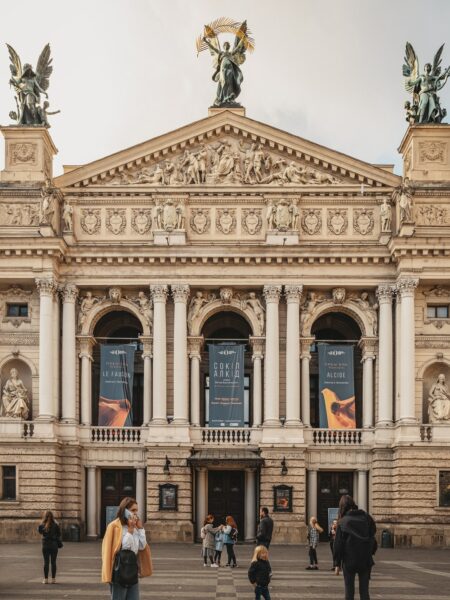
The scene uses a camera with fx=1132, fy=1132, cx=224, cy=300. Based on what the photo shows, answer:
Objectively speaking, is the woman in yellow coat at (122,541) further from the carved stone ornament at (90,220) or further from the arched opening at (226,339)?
the carved stone ornament at (90,220)

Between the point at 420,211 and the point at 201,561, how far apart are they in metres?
25.5

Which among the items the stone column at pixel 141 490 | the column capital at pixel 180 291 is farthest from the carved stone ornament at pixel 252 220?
Result: the stone column at pixel 141 490

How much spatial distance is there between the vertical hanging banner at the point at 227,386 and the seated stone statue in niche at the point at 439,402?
33.3 feet

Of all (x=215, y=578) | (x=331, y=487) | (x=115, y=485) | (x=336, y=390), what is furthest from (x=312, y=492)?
(x=215, y=578)

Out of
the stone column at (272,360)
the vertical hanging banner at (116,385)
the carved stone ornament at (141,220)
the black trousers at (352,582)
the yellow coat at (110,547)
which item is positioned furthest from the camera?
the carved stone ornament at (141,220)

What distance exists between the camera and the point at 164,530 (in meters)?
59.5

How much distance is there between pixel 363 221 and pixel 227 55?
12622 mm

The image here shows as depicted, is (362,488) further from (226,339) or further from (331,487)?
(226,339)

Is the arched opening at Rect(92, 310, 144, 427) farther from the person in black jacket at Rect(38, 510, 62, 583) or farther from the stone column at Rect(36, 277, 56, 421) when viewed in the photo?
the person in black jacket at Rect(38, 510, 62, 583)

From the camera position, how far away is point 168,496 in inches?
2365

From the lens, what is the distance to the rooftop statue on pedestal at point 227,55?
6512cm

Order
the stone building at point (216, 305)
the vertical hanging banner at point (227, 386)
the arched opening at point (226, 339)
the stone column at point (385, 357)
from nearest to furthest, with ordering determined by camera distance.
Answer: the stone building at point (216, 305), the stone column at point (385, 357), the vertical hanging banner at point (227, 386), the arched opening at point (226, 339)

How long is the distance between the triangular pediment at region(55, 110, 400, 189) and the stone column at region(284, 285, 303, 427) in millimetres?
6265

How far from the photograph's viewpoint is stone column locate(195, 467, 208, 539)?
6116 centimetres
